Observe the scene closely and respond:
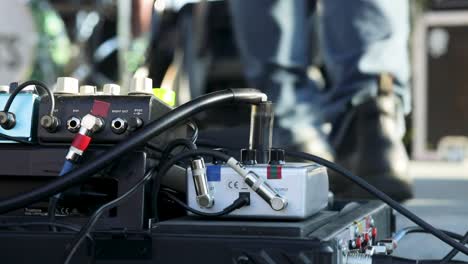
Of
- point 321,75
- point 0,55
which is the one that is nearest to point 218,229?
point 321,75

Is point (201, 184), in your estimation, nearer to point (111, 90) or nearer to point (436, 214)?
point (111, 90)

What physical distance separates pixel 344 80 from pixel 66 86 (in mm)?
917

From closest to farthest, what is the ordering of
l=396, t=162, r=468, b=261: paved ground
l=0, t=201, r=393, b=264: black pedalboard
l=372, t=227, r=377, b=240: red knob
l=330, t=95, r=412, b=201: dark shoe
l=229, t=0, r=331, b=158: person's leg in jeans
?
l=0, t=201, r=393, b=264: black pedalboard, l=372, t=227, r=377, b=240: red knob, l=396, t=162, r=468, b=261: paved ground, l=330, t=95, r=412, b=201: dark shoe, l=229, t=0, r=331, b=158: person's leg in jeans

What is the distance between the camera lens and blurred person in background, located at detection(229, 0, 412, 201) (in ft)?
4.84

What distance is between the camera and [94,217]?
2.20 ft

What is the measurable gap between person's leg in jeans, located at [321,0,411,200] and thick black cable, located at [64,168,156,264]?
0.79 m

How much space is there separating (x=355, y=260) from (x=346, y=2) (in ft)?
3.03

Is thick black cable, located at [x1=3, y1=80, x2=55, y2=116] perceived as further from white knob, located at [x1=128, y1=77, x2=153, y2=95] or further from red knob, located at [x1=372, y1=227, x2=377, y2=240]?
red knob, located at [x1=372, y1=227, x2=377, y2=240]

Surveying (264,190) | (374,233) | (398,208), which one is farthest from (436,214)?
(264,190)

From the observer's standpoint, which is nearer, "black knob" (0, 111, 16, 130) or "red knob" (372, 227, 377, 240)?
"black knob" (0, 111, 16, 130)

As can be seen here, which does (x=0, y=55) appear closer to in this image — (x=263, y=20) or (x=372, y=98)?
(x=263, y=20)

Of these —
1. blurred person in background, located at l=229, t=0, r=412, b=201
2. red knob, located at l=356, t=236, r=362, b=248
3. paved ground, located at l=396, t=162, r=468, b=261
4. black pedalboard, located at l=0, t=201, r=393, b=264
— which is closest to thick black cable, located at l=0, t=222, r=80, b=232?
black pedalboard, located at l=0, t=201, r=393, b=264

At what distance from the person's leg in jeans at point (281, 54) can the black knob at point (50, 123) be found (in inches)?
35.2

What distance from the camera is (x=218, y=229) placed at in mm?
658
